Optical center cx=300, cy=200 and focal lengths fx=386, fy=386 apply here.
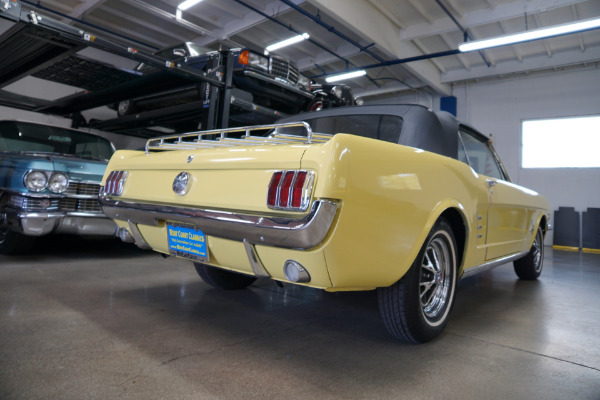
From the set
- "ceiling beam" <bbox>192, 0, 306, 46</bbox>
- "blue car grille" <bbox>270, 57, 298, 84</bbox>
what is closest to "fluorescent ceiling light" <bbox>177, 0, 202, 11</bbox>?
"ceiling beam" <bbox>192, 0, 306, 46</bbox>

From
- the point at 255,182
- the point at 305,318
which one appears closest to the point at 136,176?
the point at 255,182

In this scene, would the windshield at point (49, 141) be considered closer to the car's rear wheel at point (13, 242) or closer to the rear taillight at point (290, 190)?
the car's rear wheel at point (13, 242)

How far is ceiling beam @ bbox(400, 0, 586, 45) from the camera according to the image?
24.3ft

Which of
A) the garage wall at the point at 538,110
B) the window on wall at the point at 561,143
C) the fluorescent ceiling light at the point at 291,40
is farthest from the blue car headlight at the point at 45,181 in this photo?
the window on wall at the point at 561,143

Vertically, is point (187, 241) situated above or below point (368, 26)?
below

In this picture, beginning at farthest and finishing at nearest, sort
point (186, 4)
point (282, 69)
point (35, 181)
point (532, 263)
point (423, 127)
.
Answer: point (186, 4) → point (282, 69) → point (532, 263) → point (35, 181) → point (423, 127)

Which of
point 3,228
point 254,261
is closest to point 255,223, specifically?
point 254,261

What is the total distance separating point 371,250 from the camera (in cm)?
158

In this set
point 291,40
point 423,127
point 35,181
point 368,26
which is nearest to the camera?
point 423,127

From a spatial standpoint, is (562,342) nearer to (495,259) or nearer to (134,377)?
(495,259)

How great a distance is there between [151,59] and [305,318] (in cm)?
312

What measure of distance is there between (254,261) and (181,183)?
61cm

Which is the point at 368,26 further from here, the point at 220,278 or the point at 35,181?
the point at 220,278

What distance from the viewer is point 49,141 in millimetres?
4707
